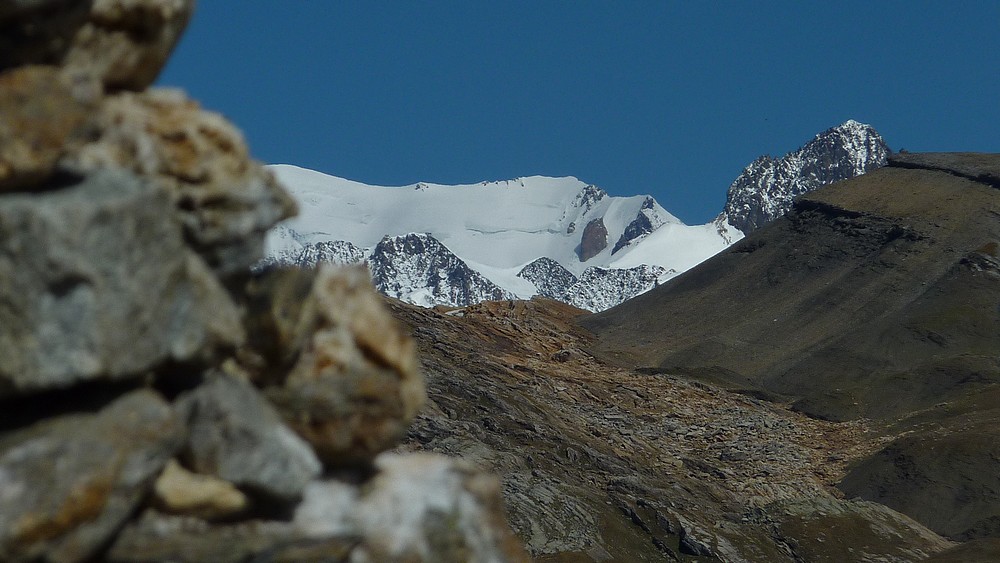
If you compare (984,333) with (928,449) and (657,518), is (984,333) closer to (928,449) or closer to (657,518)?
(928,449)

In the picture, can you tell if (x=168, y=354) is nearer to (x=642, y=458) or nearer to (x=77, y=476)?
(x=77, y=476)

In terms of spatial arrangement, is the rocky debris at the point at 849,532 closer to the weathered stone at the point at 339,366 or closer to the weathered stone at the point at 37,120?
the weathered stone at the point at 339,366

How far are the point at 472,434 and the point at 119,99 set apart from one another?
202 ft

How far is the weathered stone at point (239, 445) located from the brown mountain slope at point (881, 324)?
232 ft

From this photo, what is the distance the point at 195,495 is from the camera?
7055mm

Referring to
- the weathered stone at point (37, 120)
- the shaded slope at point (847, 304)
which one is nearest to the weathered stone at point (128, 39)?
the weathered stone at point (37, 120)

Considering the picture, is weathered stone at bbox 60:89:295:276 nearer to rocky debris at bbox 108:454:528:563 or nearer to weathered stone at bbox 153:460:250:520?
weathered stone at bbox 153:460:250:520

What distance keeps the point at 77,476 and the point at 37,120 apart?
5.96 feet

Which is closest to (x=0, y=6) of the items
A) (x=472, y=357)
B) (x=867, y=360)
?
(x=472, y=357)

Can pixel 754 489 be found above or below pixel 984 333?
below

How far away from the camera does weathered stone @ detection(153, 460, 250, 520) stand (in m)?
7.01

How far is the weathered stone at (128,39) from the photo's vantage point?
737 cm

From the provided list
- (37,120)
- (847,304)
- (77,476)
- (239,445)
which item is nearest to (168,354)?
(239,445)

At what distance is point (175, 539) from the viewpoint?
6.96 meters
